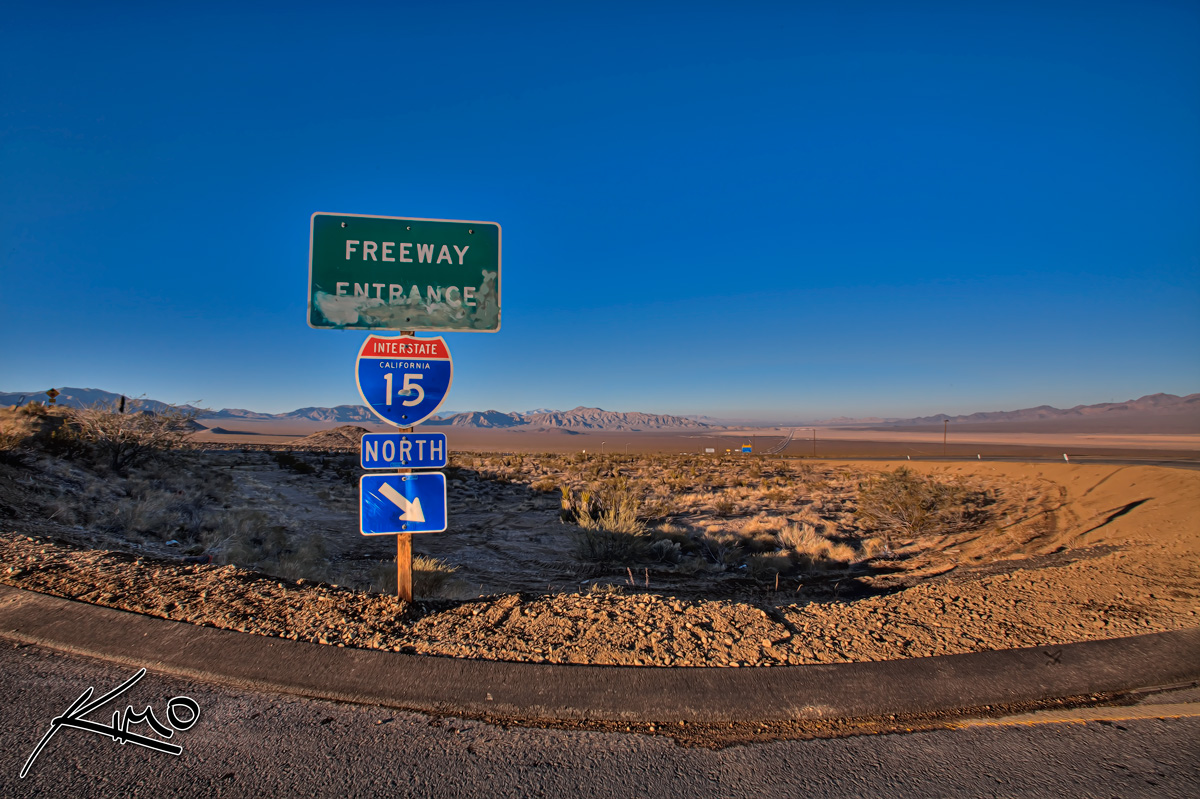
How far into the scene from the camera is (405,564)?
400 centimetres

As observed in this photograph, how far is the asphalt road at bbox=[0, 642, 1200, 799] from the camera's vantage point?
217cm

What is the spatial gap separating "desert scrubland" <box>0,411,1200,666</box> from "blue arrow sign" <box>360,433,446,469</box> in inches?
41.1

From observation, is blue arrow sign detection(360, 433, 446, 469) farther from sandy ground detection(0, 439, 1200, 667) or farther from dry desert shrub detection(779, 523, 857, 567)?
dry desert shrub detection(779, 523, 857, 567)

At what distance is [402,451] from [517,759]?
7.50 ft

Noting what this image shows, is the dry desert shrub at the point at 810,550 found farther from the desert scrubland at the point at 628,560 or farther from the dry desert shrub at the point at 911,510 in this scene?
the dry desert shrub at the point at 911,510

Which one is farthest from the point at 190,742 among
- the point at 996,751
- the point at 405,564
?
the point at 996,751

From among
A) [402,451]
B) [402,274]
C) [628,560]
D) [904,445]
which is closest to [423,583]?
[402,451]

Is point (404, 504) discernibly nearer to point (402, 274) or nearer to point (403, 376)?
point (403, 376)

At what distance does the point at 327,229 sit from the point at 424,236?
2.35ft

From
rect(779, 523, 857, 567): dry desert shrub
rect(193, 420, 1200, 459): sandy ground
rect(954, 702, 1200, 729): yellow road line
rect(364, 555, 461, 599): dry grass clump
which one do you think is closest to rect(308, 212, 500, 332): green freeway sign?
rect(193, 420, 1200, 459): sandy ground

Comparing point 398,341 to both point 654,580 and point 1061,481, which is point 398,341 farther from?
point 1061,481

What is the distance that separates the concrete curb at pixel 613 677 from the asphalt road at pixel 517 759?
169 millimetres

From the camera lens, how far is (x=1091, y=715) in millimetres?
2779

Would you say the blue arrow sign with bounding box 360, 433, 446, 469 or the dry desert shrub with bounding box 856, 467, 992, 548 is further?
the dry desert shrub with bounding box 856, 467, 992, 548
